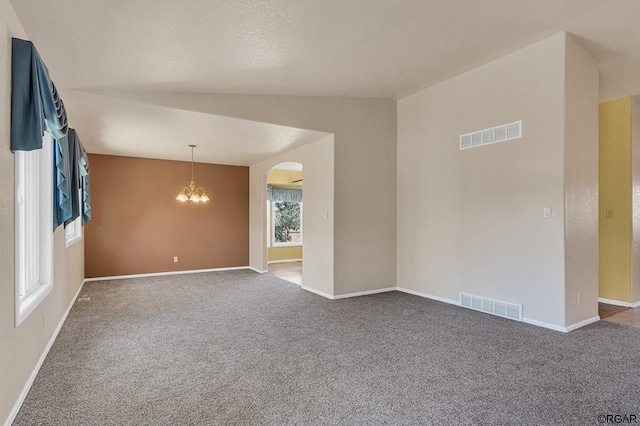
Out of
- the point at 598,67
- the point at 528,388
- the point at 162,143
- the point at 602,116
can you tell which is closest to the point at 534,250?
the point at 528,388

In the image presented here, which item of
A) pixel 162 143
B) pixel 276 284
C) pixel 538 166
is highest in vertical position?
pixel 162 143

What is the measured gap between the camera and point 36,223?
10.8ft

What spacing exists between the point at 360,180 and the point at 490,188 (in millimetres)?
1889

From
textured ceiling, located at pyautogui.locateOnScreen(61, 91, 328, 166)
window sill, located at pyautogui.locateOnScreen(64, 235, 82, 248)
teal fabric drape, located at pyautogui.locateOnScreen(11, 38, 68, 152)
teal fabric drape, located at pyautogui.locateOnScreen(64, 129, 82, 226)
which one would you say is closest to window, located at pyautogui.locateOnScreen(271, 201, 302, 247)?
textured ceiling, located at pyautogui.locateOnScreen(61, 91, 328, 166)

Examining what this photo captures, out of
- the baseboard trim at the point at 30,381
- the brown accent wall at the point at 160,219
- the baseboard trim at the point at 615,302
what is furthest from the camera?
the brown accent wall at the point at 160,219

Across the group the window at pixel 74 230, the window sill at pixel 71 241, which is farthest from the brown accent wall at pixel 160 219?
the window sill at pixel 71 241

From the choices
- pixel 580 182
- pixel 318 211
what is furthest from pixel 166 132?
pixel 580 182

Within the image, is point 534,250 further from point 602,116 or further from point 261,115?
point 261,115

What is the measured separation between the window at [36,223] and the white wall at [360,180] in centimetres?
269

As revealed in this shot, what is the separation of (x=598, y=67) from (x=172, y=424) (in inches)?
224

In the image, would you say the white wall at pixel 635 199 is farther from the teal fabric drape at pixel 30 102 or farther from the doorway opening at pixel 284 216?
the teal fabric drape at pixel 30 102

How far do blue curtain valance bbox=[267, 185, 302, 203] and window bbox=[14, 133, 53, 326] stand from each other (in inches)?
224

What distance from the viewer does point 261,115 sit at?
178 inches

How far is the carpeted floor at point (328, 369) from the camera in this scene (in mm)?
2176
